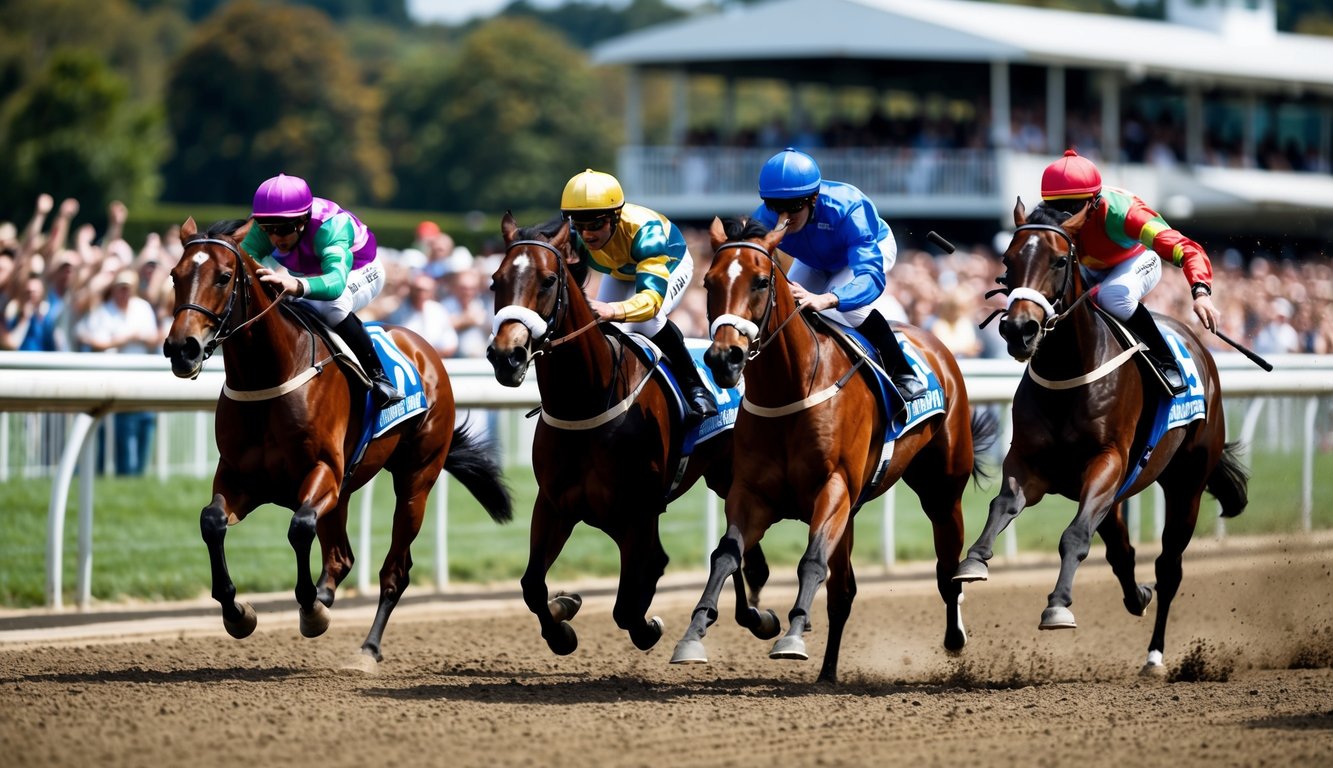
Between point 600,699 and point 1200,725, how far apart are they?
1921mm

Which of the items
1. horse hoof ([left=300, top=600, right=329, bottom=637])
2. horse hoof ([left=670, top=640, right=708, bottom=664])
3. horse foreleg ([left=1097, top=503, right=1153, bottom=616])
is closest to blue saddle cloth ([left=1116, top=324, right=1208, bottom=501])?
horse foreleg ([left=1097, top=503, right=1153, bottom=616])

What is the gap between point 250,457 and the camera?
6598mm

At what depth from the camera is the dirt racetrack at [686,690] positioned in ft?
16.6

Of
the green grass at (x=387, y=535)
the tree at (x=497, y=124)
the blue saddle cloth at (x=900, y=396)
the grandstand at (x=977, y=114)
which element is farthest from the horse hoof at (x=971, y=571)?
the tree at (x=497, y=124)

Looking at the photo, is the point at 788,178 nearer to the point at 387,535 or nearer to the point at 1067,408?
the point at 1067,408

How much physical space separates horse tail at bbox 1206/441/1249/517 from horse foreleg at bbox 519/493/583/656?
3130 millimetres

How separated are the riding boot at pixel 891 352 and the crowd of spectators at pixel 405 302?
8.93 ft

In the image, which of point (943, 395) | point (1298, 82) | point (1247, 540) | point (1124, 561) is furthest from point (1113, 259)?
point (1298, 82)

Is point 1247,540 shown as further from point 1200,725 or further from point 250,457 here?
point 250,457

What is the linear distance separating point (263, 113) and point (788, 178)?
54.9 m

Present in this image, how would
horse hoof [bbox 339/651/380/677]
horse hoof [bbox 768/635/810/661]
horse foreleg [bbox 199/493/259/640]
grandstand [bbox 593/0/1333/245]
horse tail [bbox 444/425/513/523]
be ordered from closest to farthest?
horse hoof [bbox 768/635/810/661] → horse foreleg [bbox 199/493/259/640] → horse hoof [bbox 339/651/380/677] → horse tail [bbox 444/425/513/523] → grandstand [bbox 593/0/1333/245]

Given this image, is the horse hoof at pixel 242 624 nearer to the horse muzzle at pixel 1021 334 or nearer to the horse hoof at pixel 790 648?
the horse hoof at pixel 790 648

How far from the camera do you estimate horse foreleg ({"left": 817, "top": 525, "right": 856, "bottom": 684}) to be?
22.6ft

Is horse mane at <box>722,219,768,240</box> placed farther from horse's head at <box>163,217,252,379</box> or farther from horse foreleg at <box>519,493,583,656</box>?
horse's head at <box>163,217,252,379</box>
